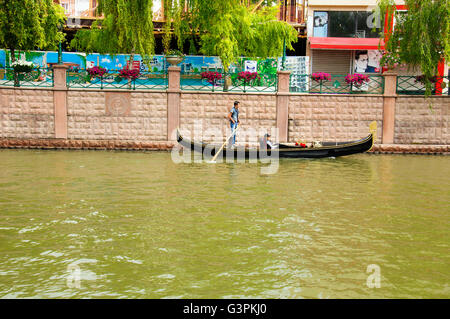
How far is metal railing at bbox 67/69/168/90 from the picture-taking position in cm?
2141

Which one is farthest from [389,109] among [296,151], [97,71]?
[97,71]

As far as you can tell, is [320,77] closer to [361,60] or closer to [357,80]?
[357,80]

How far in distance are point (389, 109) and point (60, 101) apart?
44.1ft

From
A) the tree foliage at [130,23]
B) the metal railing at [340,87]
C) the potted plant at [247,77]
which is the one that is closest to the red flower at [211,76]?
the potted plant at [247,77]

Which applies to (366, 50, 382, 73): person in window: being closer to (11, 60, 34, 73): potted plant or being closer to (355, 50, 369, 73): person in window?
(355, 50, 369, 73): person in window

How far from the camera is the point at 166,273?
20.1 ft

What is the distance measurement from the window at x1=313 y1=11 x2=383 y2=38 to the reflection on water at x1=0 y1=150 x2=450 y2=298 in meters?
17.5

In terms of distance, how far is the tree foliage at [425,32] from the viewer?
20.1 metres

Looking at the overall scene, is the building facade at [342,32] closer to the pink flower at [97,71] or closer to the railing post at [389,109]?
the railing post at [389,109]

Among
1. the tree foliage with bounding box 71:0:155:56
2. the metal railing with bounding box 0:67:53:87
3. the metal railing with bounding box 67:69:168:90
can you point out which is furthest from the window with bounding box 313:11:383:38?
the metal railing with bounding box 0:67:53:87
